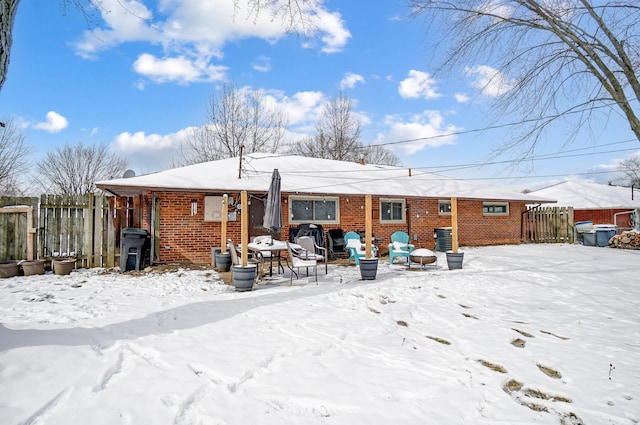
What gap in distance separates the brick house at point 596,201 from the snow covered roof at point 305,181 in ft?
51.8

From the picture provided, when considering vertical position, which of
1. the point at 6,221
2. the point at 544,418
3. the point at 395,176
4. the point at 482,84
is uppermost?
the point at 482,84

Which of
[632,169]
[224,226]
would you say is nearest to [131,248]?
[224,226]

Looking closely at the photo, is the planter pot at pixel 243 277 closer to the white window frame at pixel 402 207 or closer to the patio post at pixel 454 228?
the patio post at pixel 454 228

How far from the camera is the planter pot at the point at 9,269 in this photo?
7.51 metres

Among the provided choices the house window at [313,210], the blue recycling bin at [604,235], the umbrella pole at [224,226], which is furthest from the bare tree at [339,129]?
the umbrella pole at [224,226]

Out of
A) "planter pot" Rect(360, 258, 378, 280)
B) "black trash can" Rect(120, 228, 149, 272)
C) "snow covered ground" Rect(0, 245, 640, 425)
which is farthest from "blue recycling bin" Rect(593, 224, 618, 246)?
"black trash can" Rect(120, 228, 149, 272)

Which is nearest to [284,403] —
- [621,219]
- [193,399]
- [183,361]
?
[193,399]

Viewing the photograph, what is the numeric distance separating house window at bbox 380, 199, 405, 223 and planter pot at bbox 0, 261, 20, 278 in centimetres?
1084

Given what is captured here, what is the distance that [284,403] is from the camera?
2518mm

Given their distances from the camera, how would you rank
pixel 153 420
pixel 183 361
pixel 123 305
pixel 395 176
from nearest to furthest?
pixel 153 420
pixel 183 361
pixel 123 305
pixel 395 176

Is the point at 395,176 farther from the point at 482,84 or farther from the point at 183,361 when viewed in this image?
the point at 183,361

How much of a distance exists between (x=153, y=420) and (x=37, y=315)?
3500 mm

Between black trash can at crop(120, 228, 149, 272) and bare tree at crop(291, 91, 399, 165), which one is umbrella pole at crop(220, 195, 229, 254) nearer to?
black trash can at crop(120, 228, 149, 272)

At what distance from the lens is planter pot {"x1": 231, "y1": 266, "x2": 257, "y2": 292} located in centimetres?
627
